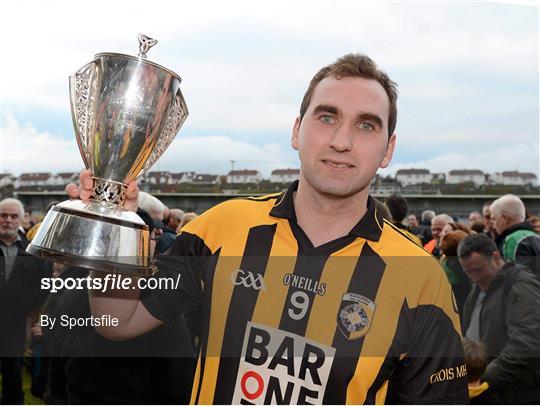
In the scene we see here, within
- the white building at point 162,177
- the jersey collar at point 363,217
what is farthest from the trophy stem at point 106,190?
the white building at point 162,177

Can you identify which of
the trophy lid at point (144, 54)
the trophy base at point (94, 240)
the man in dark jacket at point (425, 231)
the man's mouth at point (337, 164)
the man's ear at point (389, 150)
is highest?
the trophy lid at point (144, 54)

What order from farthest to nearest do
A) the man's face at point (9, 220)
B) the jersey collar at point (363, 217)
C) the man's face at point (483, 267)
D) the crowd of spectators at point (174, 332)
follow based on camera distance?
the man's face at point (9, 220) → the man's face at point (483, 267) → the crowd of spectators at point (174, 332) → the jersey collar at point (363, 217)

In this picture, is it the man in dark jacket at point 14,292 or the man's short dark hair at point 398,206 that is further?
A: the man's short dark hair at point 398,206

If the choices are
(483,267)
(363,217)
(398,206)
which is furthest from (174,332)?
Answer: (398,206)

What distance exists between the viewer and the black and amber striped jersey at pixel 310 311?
150cm

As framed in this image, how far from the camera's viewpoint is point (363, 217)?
5.42 feet

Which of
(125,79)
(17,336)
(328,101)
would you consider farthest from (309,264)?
(17,336)

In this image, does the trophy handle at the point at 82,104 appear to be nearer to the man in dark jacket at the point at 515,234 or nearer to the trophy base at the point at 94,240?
the trophy base at the point at 94,240

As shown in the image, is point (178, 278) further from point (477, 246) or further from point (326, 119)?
point (477, 246)

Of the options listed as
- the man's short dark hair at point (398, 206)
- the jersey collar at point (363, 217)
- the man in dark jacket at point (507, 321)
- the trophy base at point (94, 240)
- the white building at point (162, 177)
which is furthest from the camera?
the man's short dark hair at point (398, 206)

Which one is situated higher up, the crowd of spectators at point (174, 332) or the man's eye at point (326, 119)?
the man's eye at point (326, 119)

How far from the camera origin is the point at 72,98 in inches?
59.9

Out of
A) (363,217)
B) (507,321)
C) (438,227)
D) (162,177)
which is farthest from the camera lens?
(438,227)

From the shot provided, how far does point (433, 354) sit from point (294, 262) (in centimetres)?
41
